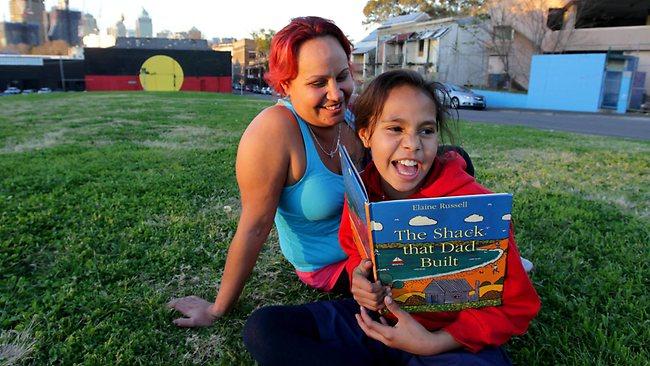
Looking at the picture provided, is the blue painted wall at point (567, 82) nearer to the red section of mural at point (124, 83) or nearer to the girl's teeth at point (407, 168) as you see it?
the girl's teeth at point (407, 168)

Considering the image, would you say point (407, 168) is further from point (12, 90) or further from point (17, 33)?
point (17, 33)

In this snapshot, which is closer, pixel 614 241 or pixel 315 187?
pixel 315 187

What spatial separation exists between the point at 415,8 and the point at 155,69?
77.9 feet

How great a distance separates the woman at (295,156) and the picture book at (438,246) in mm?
555

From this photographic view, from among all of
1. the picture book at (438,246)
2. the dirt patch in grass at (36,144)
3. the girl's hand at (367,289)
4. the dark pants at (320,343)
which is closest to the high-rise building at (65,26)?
the dirt patch in grass at (36,144)

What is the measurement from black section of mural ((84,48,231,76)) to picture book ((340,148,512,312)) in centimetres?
4036

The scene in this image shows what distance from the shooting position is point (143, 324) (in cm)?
215

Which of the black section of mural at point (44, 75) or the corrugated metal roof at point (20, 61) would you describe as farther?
the corrugated metal roof at point (20, 61)

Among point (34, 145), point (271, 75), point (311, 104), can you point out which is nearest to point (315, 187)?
point (311, 104)

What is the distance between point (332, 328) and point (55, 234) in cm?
222

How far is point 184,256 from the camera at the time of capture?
2.87 metres

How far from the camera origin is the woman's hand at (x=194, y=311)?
213 cm

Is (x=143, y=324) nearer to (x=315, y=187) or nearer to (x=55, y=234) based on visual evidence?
(x=315, y=187)

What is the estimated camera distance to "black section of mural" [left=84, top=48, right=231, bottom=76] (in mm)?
37250
